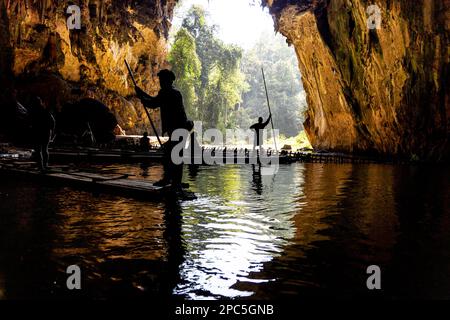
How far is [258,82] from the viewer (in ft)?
249

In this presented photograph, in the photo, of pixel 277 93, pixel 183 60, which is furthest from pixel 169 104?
pixel 277 93

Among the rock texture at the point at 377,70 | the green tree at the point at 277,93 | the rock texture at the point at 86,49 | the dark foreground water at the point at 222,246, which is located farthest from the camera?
the green tree at the point at 277,93

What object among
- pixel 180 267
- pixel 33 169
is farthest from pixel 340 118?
pixel 180 267

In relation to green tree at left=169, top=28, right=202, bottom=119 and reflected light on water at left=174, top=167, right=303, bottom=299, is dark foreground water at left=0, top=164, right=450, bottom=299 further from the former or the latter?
green tree at left=169, top=28, right=202, bottom=119

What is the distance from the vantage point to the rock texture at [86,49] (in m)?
25.2

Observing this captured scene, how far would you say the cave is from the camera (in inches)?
808

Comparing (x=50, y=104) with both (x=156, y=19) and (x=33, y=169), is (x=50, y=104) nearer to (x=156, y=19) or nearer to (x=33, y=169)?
(x=156, y=19)

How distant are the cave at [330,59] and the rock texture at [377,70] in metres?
0.05

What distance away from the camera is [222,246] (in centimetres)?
495

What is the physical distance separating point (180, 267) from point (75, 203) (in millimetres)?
4312

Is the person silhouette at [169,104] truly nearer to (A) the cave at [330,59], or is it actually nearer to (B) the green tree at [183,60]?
(A) the cave at [330,59]

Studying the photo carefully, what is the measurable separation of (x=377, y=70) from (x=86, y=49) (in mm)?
19296

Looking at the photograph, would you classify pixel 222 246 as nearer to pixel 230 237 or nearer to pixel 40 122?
pixel 230 237

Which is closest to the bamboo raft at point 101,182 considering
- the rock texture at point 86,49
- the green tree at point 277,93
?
the rock texture at point 86,49
